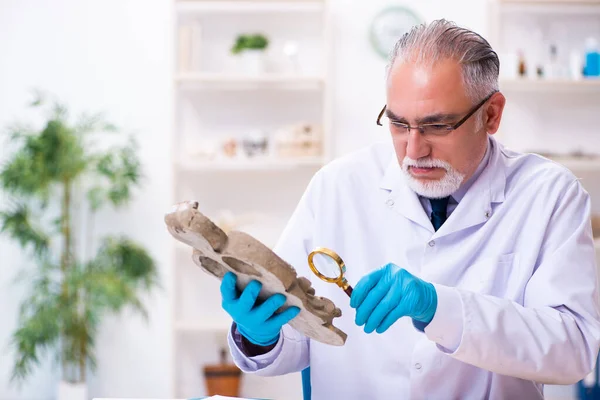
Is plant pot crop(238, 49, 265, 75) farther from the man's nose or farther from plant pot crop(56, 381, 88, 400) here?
the man's nose

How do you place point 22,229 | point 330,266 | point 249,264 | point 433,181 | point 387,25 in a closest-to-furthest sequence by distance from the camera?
point 249,264 → point 330,266 → point 433,181 → point 22,229 → point 387,25

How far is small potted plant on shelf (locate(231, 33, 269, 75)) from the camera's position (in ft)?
12.3

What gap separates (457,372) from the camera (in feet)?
5.35

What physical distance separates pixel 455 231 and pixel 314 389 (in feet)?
1.48

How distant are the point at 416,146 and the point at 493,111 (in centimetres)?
22

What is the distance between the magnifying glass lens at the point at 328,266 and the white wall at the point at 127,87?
2361 millimetres

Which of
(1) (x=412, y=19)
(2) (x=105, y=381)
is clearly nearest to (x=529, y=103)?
(1) (x=412, y=19)

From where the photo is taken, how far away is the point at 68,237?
3.72m

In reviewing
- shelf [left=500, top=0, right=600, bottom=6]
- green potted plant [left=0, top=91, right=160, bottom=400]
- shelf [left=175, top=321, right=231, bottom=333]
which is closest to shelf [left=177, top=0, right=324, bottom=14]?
green potted plant [left=0, top=91, right=160, bottom=400]

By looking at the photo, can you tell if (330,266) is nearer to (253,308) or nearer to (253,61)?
(253,308)

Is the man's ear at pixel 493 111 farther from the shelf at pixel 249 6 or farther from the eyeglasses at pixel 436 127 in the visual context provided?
the shelf at pixel 249 6

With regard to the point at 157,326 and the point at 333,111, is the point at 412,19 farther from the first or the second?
the point at 157,326

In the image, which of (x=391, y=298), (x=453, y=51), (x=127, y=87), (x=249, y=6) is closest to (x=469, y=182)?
(x=453, y=51)

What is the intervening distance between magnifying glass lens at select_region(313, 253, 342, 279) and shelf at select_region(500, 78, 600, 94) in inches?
90.5
